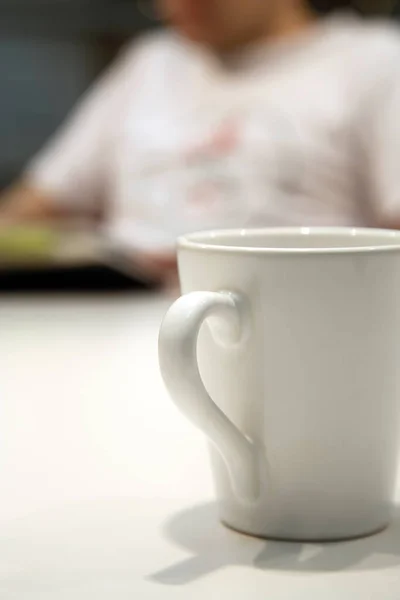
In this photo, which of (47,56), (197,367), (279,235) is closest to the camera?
(197,367)

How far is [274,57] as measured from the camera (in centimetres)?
135

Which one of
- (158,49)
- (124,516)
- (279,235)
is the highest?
(158,49)

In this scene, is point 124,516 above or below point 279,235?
below

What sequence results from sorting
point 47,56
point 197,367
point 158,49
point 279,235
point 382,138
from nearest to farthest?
point 197,367, point 279,235, point 382,138, point 158,49, point 47,56

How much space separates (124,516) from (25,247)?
711 millimetres

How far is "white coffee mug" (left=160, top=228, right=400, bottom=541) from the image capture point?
0.35m

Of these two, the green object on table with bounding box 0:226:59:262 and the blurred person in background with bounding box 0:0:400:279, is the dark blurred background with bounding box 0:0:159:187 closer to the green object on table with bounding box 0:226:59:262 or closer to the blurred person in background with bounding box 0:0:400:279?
the blurred person in background with bounding box 0:0:400:279

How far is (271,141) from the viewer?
4.09 ft

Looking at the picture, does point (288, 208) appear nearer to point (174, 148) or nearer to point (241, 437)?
point (174, 148)

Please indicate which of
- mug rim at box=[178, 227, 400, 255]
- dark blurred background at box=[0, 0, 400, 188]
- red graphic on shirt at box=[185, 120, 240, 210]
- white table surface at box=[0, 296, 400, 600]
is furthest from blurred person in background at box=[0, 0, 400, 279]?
mug rim at box=[178, 227, 400, 255]

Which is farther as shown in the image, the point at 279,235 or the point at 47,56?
the point at 47,56

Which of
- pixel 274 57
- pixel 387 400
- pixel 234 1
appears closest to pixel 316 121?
pixel 274 57

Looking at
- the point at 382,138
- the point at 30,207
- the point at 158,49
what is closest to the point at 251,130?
the point at 382,138

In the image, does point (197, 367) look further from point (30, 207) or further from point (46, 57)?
point (46, 57)
